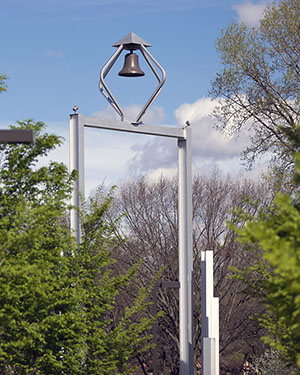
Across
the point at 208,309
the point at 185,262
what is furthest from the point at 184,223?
the point at 208,309

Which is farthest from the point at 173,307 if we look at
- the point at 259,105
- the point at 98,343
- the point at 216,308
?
the point at 98,343

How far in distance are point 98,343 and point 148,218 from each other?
19667 mm

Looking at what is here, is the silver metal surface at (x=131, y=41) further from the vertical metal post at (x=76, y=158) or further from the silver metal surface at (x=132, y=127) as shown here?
the vertical metal post at (x=76, y=158)

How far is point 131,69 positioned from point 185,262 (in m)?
3.99

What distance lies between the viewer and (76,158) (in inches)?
504

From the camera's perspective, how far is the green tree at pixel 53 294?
10656 millimetres

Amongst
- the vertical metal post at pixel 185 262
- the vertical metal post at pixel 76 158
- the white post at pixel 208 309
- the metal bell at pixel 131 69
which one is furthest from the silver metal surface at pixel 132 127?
the white post at pixel 208 309

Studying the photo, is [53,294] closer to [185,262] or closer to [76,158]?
[76,158]

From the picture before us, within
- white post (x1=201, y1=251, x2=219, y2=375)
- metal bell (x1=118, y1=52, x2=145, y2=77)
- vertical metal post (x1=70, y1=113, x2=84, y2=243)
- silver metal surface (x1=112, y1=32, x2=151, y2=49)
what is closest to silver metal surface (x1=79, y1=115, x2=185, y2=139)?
vertical metal post (x1=70, y1=113, x2=84, y2=243)

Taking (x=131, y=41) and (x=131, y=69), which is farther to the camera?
(x=131, y=41)

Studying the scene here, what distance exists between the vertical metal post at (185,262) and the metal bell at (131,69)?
2.03 metres

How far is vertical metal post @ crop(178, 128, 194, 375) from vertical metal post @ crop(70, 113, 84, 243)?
2.79 meters

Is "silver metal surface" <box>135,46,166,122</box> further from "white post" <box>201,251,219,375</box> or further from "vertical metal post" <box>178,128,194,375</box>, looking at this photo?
"white post" <box>201,251,219,375</box>

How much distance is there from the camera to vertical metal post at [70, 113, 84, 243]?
1258 cm
